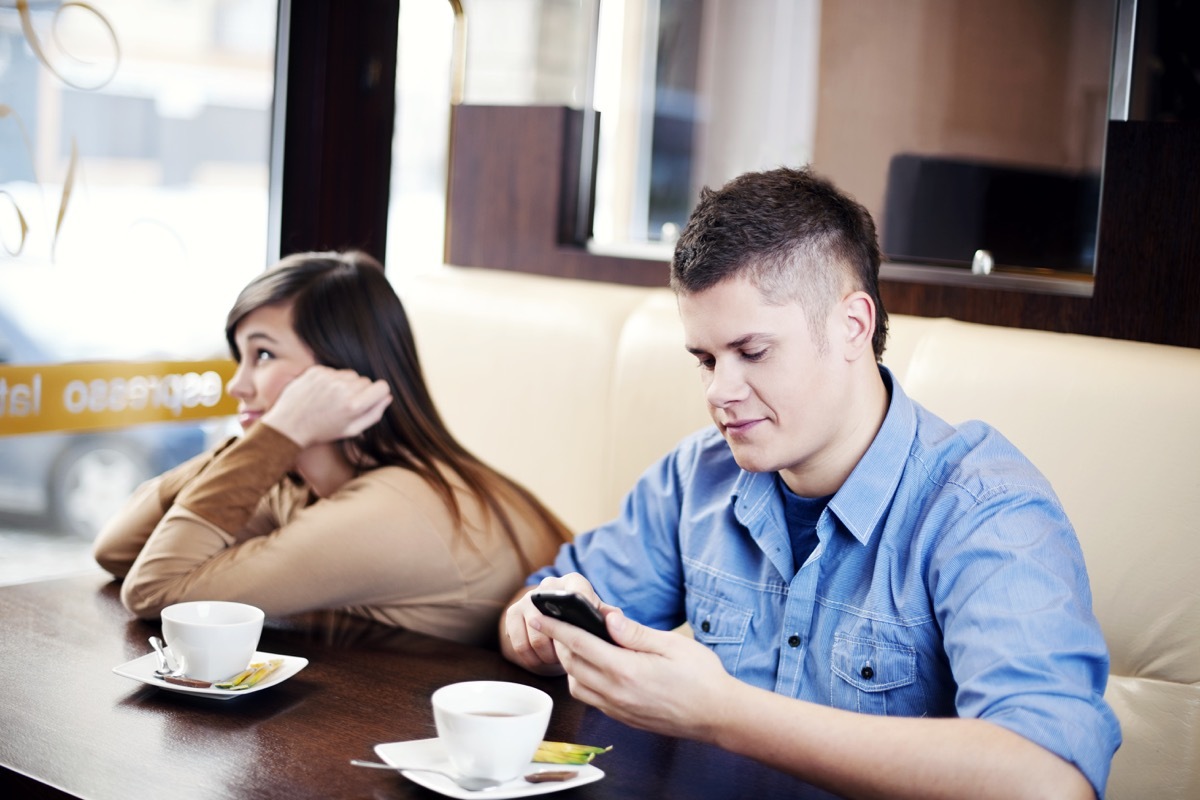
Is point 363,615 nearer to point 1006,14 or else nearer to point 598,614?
point 598,614

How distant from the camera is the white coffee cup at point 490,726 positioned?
1.05 meters

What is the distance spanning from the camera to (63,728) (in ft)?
3.97

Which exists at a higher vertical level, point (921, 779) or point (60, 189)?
point (60, 189)

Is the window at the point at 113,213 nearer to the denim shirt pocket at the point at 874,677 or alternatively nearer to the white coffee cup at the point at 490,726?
the white coffee cup at the point at 490,726

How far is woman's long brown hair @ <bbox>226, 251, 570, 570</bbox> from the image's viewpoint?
1896 millimetres

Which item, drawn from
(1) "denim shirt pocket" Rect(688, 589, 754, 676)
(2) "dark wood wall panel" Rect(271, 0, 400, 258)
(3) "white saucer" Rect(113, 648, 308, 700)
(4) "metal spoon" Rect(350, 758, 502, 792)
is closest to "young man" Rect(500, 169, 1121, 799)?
(1) "denim shirt pocket" Rect(688, 589, 754, 676)

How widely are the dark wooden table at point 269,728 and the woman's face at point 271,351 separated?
44 centimetres

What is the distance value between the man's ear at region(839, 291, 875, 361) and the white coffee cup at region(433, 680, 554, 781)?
554 millimetres

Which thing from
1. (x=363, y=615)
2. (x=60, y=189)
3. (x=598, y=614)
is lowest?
(x=363, y=615)

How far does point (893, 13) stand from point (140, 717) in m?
1.93

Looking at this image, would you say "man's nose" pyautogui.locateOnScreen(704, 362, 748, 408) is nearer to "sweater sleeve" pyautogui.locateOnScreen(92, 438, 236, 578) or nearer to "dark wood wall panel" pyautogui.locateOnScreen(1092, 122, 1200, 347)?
"dark wood wall panel" pyautogui.locateOnScreen(1092, 122, 1200, 347)

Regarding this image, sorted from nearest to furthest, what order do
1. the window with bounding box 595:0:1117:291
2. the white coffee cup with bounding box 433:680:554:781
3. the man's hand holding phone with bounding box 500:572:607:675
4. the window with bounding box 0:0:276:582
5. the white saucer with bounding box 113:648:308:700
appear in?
the white coffee cup with bounding box 433:680:554:781 → the white saucer with bounding box 113:648:308:700 → the man's hand holding phone with bounding box 500:572:607:675 → the window with bounding box 595:0:1117:291 → the window with bounding box 0:0:276:582

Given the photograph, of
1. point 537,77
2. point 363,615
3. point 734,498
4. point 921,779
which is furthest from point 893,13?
point 921,779

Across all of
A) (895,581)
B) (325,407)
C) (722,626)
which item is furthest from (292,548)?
(895,581)
